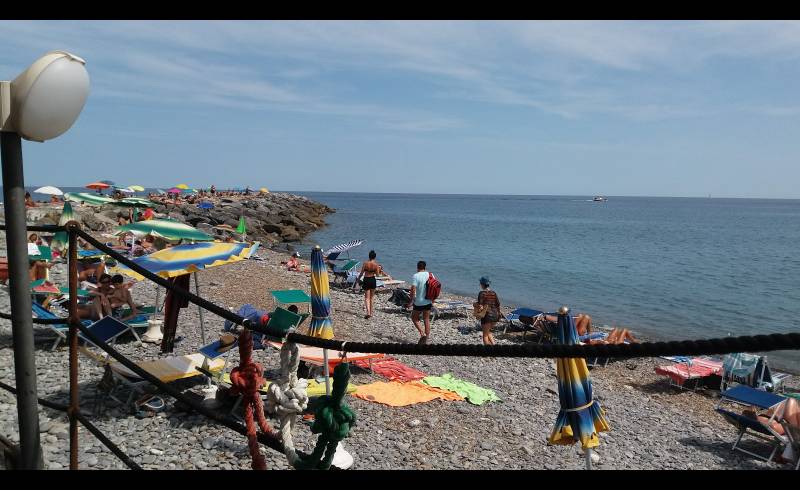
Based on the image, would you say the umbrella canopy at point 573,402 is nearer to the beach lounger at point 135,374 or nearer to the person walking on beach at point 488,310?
the beach lounger at point 135,374

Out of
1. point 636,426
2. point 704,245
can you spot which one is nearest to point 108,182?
point 636,426

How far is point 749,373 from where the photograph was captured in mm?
10203

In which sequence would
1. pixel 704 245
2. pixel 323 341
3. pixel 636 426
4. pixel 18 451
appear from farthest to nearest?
pixel 704 245, pixel 636 426, pixel 18 451, pixel 323 341

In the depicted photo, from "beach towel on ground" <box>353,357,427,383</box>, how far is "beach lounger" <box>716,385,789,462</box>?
14.5 feet

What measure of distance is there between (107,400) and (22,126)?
5.63 meters

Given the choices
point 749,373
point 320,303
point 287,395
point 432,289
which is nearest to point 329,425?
point 287,395

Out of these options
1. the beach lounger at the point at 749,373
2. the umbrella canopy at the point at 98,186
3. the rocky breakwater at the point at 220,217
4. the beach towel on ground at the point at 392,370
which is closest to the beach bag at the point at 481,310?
the beach towel on ground at the point at 392,370

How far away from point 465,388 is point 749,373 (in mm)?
5445

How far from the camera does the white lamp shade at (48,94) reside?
1.91m

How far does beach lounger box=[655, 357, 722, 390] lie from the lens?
1083 centimetres

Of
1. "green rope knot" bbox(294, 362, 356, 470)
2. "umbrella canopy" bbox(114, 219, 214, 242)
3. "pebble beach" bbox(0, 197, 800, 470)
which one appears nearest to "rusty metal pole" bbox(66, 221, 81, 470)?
"green rope knot" bbox(294, 362, 356, 470)

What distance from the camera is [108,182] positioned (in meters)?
34.5

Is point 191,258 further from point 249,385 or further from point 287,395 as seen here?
point 287,395
